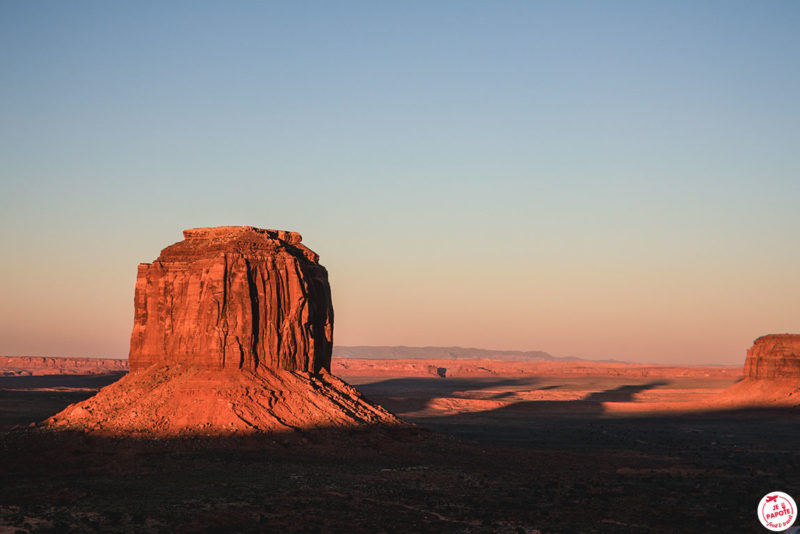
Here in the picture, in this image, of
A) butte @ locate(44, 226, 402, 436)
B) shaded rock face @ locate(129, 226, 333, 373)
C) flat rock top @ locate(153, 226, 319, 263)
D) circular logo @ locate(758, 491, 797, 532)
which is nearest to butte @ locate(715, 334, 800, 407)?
butte @ locate(44, 226, 402, 436)

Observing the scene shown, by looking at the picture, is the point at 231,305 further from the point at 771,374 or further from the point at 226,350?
the point at 771,374

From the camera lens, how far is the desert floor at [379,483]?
34312 mm

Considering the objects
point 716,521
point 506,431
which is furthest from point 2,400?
point 716,521

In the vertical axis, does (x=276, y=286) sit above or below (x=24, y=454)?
above

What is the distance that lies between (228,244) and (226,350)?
6.52 m

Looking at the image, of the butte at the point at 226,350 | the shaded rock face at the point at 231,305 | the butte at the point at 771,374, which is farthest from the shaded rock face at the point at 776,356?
the shaded rock face at the point at 231,305

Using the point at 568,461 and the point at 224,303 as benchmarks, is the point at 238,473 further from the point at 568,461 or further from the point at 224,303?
the point at 568,461

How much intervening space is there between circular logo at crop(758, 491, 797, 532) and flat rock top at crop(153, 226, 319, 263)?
1426 inches

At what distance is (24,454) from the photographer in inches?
1826

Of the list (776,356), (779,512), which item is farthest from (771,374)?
(779,512)

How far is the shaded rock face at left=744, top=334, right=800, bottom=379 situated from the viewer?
101875 millimetres

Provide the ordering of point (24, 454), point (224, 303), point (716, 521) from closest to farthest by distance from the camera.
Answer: point (716, 521)
point (24, 454)
point (224, 303)

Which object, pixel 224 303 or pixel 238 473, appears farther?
pixel 224 303

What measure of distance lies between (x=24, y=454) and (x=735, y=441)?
181 feet
